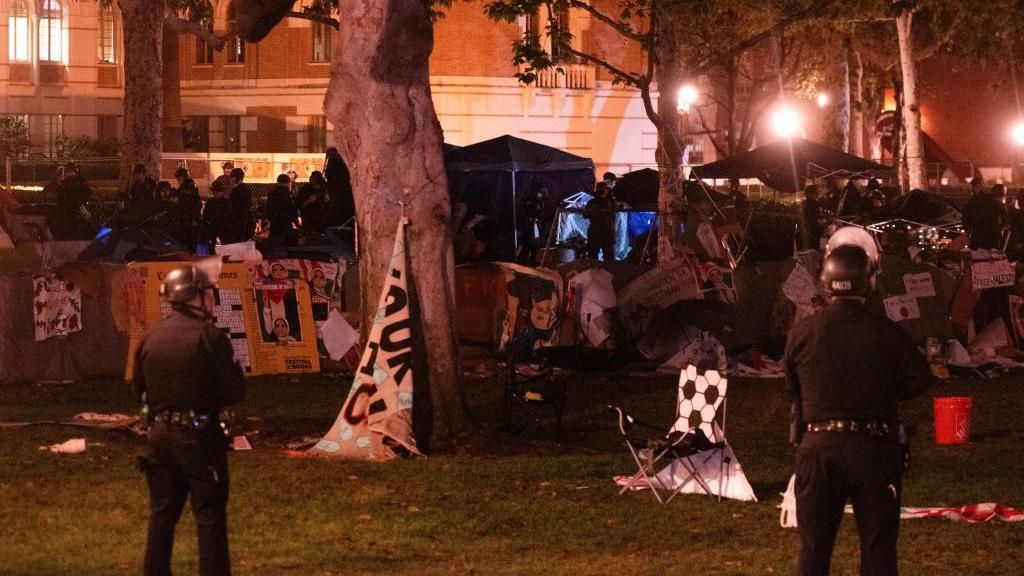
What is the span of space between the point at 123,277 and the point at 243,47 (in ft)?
136

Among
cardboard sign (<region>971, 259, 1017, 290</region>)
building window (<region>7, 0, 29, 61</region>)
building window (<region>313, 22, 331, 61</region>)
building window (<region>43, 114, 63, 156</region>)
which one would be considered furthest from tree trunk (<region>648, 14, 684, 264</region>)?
building window (<region>7, 0, 29, 61</region>)

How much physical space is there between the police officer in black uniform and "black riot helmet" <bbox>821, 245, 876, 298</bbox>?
2844 mm

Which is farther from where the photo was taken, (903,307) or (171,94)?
(171,94)

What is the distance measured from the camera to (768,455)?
44.4 feet

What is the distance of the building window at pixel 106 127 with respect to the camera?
2238 inches

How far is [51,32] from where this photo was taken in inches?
2248

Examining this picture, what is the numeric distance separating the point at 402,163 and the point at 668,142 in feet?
41.4

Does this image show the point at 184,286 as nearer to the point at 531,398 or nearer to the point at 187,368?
the point at 187,368

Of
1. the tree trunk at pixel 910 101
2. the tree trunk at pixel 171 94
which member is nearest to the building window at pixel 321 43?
the tree trunk at pixel 171 94

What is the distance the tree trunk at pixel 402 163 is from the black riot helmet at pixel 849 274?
6.54 metres

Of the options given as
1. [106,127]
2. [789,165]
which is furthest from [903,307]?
[106,127]

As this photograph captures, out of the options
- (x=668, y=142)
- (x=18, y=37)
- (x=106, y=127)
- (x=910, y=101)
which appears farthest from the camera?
(x=106, y=127)

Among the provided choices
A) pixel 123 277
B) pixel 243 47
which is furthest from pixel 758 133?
pixel 123 277

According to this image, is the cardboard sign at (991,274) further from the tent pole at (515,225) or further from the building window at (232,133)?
the building window at (232,133)
